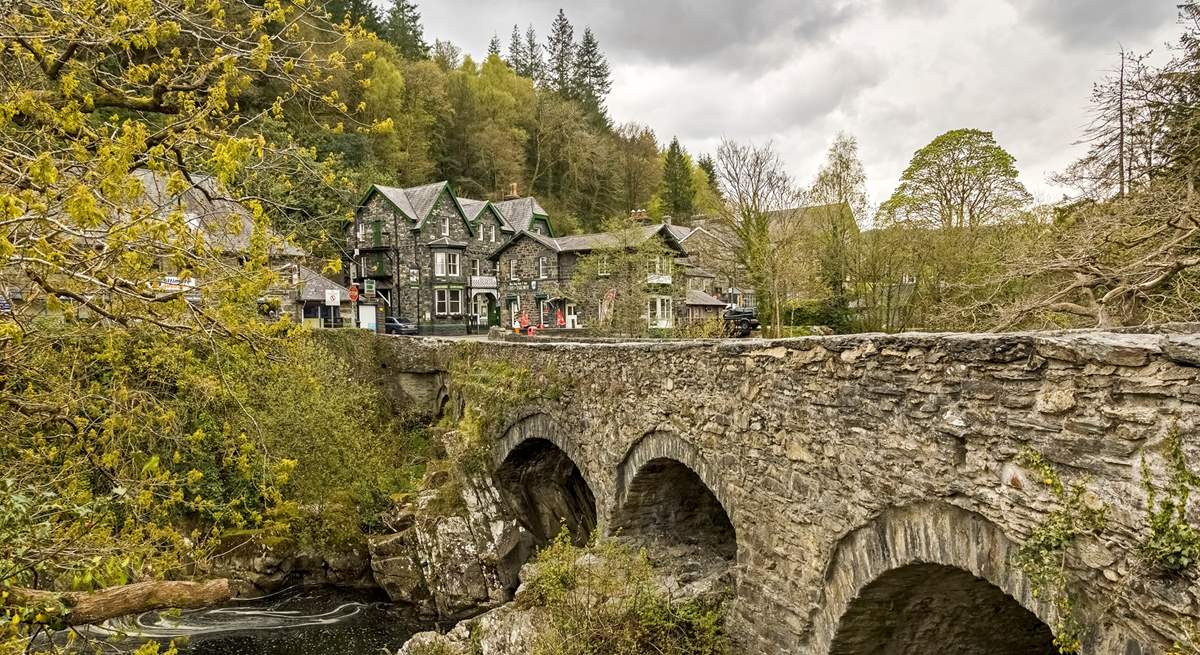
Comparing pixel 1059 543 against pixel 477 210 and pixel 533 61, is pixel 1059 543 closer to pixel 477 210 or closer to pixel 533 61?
pixel 477 210

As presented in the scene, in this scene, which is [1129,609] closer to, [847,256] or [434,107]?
[847,256]

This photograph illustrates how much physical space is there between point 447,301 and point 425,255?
285 cm

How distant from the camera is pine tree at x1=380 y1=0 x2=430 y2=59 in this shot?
176ft

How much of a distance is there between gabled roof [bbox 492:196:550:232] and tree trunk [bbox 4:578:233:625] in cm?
3611

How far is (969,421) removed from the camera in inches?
192

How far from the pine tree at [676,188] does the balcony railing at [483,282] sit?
80.3 feet

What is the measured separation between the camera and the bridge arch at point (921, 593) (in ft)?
16.6

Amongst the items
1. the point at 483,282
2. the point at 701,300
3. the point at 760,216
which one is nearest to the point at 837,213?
the point at 760,216

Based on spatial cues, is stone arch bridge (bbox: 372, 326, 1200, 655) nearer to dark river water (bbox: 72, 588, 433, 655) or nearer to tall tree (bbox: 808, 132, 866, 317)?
dark river water (bbox: 72, 588, 433, 655)

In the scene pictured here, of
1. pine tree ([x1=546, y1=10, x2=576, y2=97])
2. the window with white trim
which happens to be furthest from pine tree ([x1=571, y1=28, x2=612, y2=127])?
the window with white trim

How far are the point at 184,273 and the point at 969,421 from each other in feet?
17.9

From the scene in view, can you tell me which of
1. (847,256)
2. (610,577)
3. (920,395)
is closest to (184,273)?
(920,395)

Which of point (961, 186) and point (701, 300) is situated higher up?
point (961, 186)

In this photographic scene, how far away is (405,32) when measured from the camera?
181 feet
